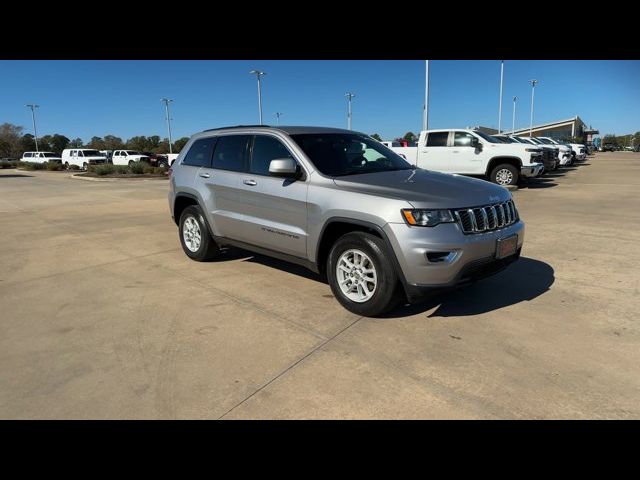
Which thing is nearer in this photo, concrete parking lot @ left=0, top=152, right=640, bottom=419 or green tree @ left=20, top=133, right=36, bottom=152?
concrete parking lot @ left=0, top=152, right=640, bottom=419

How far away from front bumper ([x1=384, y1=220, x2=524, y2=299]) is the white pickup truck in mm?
11200

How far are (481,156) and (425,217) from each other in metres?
11.5

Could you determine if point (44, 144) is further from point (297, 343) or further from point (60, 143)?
point (297, 343)

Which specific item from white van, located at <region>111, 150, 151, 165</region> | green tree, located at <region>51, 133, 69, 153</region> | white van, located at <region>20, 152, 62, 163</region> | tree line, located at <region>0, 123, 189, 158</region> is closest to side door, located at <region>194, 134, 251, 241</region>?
white van, located at <region>111, 150, 151, 165</region>

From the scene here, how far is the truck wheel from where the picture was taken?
45.3 feet

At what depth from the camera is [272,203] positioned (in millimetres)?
4719

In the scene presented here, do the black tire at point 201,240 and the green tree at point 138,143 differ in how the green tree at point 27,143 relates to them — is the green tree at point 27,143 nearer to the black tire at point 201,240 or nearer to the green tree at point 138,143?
the green tree at point 138,143

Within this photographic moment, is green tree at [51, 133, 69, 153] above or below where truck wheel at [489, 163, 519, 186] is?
above

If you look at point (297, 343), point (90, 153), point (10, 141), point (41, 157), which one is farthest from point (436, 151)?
point (10, 141)

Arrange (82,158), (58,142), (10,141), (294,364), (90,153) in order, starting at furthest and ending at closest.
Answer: (58,142) → (10,141) → (90,153) → (82,158) → (294,364)

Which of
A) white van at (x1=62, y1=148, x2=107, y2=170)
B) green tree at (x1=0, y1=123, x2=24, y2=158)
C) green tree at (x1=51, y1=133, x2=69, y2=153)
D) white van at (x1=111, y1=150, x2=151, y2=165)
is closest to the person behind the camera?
white van at (x1=111, y1=150, x2=151, y2=165)

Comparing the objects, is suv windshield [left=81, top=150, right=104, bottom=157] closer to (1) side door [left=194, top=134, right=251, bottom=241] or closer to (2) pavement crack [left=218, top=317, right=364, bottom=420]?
(1) side door [left=194, top=134, right=251, bottom=241]

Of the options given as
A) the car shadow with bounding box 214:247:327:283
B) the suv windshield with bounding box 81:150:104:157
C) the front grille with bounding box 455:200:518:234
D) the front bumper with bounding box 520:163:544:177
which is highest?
the suv windshield with bounding box 81:150:104:157
